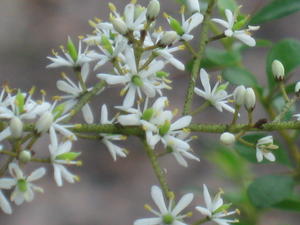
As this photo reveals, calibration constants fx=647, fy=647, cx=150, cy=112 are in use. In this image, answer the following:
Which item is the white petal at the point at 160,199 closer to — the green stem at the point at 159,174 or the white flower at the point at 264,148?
the green stem at the point at 159,174

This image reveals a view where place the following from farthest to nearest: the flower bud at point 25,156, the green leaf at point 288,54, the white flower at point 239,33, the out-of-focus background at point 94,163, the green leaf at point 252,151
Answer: the out-of-focus background at point 94,163 < the green leaf at point 288,54 < the green leaf at point 252,151 < the white flower at point 239,33 < the flower bud at point 25,156

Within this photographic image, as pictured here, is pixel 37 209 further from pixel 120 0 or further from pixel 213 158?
pixel 120 0

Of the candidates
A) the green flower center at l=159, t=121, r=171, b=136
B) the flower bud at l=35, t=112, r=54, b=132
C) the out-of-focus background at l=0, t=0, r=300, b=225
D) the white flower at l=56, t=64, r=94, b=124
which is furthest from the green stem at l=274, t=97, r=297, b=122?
the out-of-focus background at l=0, t=0, r=300, b=225

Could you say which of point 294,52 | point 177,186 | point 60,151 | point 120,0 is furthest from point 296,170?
point 120,0

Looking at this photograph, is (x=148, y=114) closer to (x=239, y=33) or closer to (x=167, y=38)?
(x=167, y=38)

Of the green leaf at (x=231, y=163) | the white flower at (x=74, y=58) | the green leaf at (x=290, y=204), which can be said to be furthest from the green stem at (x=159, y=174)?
the green leaf at (x=231, y=163)

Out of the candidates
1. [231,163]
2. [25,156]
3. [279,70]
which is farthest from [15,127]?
[231,163]
